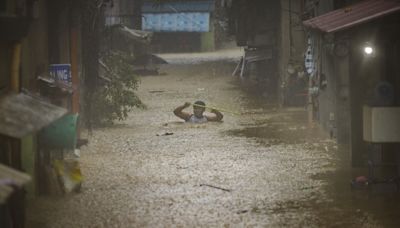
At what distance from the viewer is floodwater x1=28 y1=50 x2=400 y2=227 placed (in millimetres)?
10781

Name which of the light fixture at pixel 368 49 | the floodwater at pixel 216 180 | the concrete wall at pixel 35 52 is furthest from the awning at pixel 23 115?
the light fixture at pixel 368 49

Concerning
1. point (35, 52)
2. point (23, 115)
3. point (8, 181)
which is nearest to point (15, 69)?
point (23, 115)

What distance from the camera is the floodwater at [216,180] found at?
1078 cm

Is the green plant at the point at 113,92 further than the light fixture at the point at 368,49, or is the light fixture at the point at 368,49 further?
the green plant at the point at 113,92

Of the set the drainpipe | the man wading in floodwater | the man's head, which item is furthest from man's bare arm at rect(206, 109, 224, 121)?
the drainpipe

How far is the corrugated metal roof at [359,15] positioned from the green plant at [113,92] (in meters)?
8.79

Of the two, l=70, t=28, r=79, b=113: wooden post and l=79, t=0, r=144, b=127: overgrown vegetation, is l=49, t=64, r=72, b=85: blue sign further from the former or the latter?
l=79, t=0, r=144, b=127: overgrown vegetation

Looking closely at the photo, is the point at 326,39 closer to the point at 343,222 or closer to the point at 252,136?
the point at 252,136

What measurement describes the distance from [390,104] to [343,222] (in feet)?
8.97

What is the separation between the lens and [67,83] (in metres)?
15.3

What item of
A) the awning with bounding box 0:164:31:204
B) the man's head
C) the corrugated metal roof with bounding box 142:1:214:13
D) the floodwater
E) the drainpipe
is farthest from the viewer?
the corrugated metal roof with bounding box 142:1:214:13

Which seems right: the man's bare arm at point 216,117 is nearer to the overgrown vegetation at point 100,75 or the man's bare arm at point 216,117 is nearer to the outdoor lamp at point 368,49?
the overgrown vegetation at point 100,75

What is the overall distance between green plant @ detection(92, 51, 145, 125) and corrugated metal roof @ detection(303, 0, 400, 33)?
8.79m

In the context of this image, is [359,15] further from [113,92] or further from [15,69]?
[113,92]
